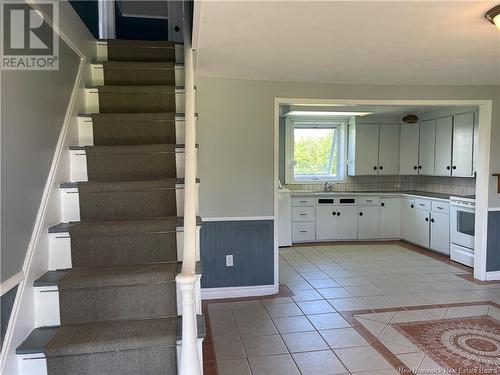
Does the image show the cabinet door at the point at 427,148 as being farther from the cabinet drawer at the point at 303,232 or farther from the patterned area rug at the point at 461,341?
the patterned area rug at the point at 461,341

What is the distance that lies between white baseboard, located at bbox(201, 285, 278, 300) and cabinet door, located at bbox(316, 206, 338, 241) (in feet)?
8.36

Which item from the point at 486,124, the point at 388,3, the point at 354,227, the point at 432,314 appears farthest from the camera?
the point at 354,227

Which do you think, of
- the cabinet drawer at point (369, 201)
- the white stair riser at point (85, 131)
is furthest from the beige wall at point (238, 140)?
the cabinet drawer at point (369, 201)

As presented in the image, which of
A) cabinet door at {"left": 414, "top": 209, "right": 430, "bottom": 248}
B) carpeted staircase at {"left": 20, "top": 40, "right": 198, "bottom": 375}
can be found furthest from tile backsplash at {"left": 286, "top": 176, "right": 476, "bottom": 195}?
carpeted staircase at {"left": 20, "top": 40, "right": 198, "bottom": 375}

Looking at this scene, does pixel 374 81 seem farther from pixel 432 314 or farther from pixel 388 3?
pixel 432 314

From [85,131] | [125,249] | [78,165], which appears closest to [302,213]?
[85,131]

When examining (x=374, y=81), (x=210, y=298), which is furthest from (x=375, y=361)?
(x=374, y=81)

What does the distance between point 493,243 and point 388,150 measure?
2.68 m

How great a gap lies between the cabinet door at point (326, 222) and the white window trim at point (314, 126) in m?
0.69

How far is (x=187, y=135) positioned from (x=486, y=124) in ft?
12.2

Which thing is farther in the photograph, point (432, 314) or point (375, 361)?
point (432, 314)

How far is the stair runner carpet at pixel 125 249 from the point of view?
1.67 metres

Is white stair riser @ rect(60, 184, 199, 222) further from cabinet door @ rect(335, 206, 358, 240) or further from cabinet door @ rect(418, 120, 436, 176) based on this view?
cabinet door @ rect(418, 120, 436, 176)

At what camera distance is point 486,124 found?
13.6 ft
